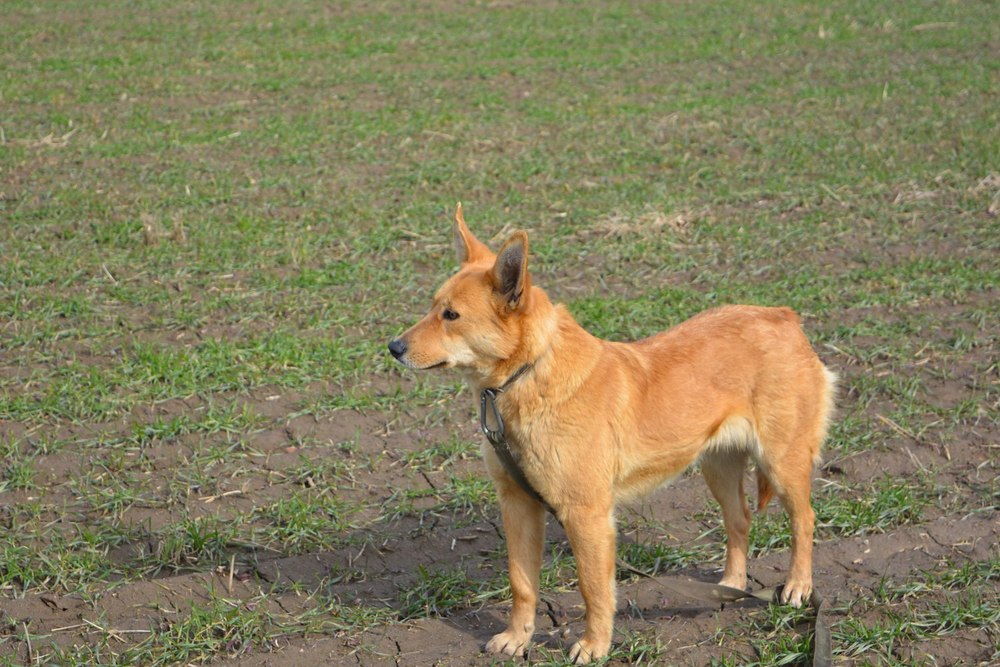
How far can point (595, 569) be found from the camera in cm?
485

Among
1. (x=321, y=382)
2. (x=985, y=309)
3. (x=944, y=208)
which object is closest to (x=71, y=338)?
(x=321, y=382)

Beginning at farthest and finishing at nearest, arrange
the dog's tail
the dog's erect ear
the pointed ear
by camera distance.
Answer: the dog's tail
the dog's erect ear
the pointed ear

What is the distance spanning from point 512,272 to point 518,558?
4.36 ft

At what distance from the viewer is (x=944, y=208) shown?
10672 mm

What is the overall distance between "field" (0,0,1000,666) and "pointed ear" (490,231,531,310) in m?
1.64

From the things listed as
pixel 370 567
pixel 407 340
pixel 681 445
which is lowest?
pixel 370 567

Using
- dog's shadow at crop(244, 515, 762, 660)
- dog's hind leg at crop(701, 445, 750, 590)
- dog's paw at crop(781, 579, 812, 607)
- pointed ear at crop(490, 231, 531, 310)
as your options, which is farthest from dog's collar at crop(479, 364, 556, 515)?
dog's paw at crop(781, 579, 812, 607)

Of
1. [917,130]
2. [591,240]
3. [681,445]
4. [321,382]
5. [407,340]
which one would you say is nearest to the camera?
[407,340]

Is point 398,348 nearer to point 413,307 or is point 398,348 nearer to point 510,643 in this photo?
point 510,643

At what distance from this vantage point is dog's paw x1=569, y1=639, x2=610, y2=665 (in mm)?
4879

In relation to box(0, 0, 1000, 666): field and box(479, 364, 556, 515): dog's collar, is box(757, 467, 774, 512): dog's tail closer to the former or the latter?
box(0, 0, 1000, 666): field

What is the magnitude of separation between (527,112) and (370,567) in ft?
30.1

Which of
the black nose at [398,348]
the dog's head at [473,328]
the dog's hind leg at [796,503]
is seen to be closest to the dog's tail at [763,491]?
the dog's hind leg at [796,503]

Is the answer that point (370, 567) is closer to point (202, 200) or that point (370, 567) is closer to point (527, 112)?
point (202, 200)
